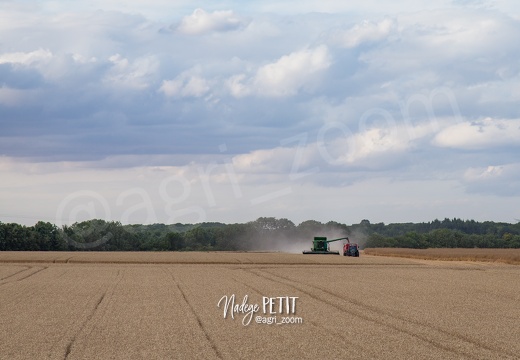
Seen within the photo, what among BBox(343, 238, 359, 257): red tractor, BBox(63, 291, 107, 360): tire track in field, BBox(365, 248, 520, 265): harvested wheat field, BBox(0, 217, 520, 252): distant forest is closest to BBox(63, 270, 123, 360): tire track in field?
BBox(63, 291, 107, 360): tire track in field

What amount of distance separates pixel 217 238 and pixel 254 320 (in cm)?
13108

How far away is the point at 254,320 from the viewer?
24266 mm

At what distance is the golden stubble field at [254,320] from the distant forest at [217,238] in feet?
281

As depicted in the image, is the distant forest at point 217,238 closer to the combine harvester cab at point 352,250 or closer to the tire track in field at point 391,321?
the combine harvester cab at point 352,250

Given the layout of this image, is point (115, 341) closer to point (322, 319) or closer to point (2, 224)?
point (322, 319)

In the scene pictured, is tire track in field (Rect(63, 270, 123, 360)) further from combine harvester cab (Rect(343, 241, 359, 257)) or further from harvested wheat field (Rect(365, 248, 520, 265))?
combine harvester cab (Rect(343, 241, 359, 257))

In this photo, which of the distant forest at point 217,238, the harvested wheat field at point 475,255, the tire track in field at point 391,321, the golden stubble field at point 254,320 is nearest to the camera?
the golden stubble field at point 254,320

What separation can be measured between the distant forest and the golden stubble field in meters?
85.6

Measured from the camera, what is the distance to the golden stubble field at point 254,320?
18.5m

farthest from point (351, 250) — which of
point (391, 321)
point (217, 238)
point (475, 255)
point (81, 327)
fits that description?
point (217, 238)

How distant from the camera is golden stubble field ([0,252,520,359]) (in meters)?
18.5

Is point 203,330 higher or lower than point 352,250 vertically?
lower

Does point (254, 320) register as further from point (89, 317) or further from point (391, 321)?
point (89, 317)

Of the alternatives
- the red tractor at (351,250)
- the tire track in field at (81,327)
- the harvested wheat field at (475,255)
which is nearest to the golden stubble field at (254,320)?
the tire track in field at (81,327)
